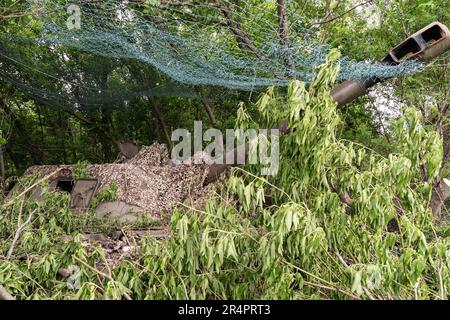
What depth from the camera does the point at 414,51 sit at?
15.2ft

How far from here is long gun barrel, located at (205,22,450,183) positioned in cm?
445

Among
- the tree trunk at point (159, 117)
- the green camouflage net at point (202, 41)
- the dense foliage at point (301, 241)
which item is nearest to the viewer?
the dense foliage at point (301, 241)

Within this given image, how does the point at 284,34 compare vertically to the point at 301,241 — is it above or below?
above

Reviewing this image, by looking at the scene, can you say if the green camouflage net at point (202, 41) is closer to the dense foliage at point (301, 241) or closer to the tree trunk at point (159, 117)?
the dense foliage at point (301, 241)

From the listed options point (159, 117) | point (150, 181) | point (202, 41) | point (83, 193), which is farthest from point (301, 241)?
point (159, 117)

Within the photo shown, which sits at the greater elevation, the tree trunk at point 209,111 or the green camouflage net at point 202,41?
the green camouflage net at point 202,41

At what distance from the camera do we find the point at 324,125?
2.92m

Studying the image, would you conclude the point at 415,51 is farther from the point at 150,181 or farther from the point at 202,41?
the point at 150,181

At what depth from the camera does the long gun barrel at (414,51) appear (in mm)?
4453

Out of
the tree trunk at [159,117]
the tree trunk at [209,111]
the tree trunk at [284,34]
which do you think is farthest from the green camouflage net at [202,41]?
the tree trunk at [159,117]

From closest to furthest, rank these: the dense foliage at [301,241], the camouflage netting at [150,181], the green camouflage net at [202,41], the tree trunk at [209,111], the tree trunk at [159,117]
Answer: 1. the dense foliage at [301,241]
2. the green camouflage net at [202,41]
3. the camouflage netting at [150,181]
4. the tree trunk at [209,111]
5. the tree trunk at [159,117]
